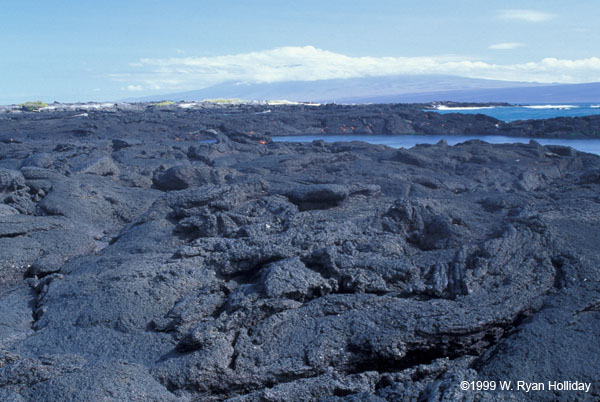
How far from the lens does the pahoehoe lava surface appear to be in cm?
387

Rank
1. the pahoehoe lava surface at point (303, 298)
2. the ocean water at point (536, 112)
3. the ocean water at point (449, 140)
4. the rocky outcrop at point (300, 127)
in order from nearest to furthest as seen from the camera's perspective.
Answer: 1. the pahoehoe lava surface at point (303, 298)
2. the ocean water at point (449, 140)
3. the rocky outcrop at point (300, 127)
4. the ocean water at point (536, 112)

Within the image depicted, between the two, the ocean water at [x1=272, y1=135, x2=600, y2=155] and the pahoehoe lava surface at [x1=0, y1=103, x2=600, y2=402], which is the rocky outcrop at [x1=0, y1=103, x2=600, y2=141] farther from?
the pahoehoe lava surface at [x1=0, y1=103, x2=600, y2=402]

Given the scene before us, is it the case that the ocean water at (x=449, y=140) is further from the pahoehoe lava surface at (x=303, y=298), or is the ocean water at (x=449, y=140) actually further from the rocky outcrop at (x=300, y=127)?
the pahoehoe lava surface at (x=303, y=298)

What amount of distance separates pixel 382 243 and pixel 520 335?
205 cm

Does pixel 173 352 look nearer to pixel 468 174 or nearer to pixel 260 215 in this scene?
pixel 260 215

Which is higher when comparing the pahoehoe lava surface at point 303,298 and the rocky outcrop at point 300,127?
the rocky outcrop at point 300,127

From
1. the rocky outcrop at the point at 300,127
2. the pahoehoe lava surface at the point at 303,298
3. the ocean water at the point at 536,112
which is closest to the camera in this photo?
the pahoehoe lava surface at the point at 303,298

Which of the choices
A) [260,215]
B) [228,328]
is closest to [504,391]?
[228,328]

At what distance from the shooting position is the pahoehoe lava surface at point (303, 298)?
3.87 meters

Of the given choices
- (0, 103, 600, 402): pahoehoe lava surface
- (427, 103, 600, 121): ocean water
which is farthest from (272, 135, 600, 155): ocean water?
(0, 103, 600, 402): pahoehoe lava surface

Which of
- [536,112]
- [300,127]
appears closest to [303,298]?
[300,127]

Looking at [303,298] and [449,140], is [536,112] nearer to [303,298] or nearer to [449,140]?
[449,140]

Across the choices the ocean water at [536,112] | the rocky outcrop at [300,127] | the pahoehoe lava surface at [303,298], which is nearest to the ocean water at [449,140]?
the rocky outcrop at [300,127]

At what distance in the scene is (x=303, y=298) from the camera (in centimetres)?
489
